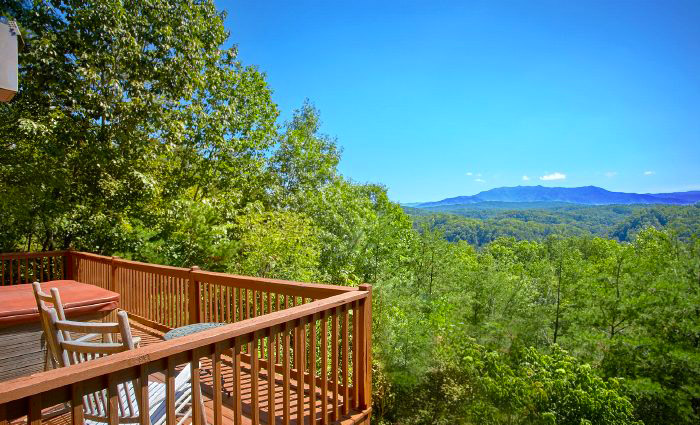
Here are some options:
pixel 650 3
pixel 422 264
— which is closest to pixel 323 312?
pixel 422 264

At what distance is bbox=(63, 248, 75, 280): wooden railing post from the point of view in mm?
7008

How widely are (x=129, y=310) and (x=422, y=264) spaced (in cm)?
2032

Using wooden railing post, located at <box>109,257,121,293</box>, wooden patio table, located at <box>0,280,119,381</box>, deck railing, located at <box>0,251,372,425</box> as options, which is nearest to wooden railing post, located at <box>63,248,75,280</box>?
deck railing, located at <box>0,251,372,425</box>

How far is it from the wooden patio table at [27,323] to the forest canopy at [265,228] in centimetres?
448

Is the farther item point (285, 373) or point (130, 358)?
point (285, 373)

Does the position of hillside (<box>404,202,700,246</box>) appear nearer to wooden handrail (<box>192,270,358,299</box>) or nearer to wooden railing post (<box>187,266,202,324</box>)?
wooden handrail (<box>192,270,358,299</box>)

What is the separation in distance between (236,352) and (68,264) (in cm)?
706

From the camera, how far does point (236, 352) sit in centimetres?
188

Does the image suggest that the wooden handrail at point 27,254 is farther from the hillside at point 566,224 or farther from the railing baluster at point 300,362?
the hillside at point 566,224

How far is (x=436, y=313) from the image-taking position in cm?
1783

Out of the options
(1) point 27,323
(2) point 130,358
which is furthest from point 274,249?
(2) point 130,358

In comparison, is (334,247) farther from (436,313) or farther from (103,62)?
(103,62)

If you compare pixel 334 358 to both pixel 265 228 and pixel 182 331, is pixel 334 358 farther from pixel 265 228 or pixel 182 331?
pixel 265 228

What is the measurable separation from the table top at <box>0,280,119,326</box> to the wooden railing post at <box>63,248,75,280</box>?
2489mm
